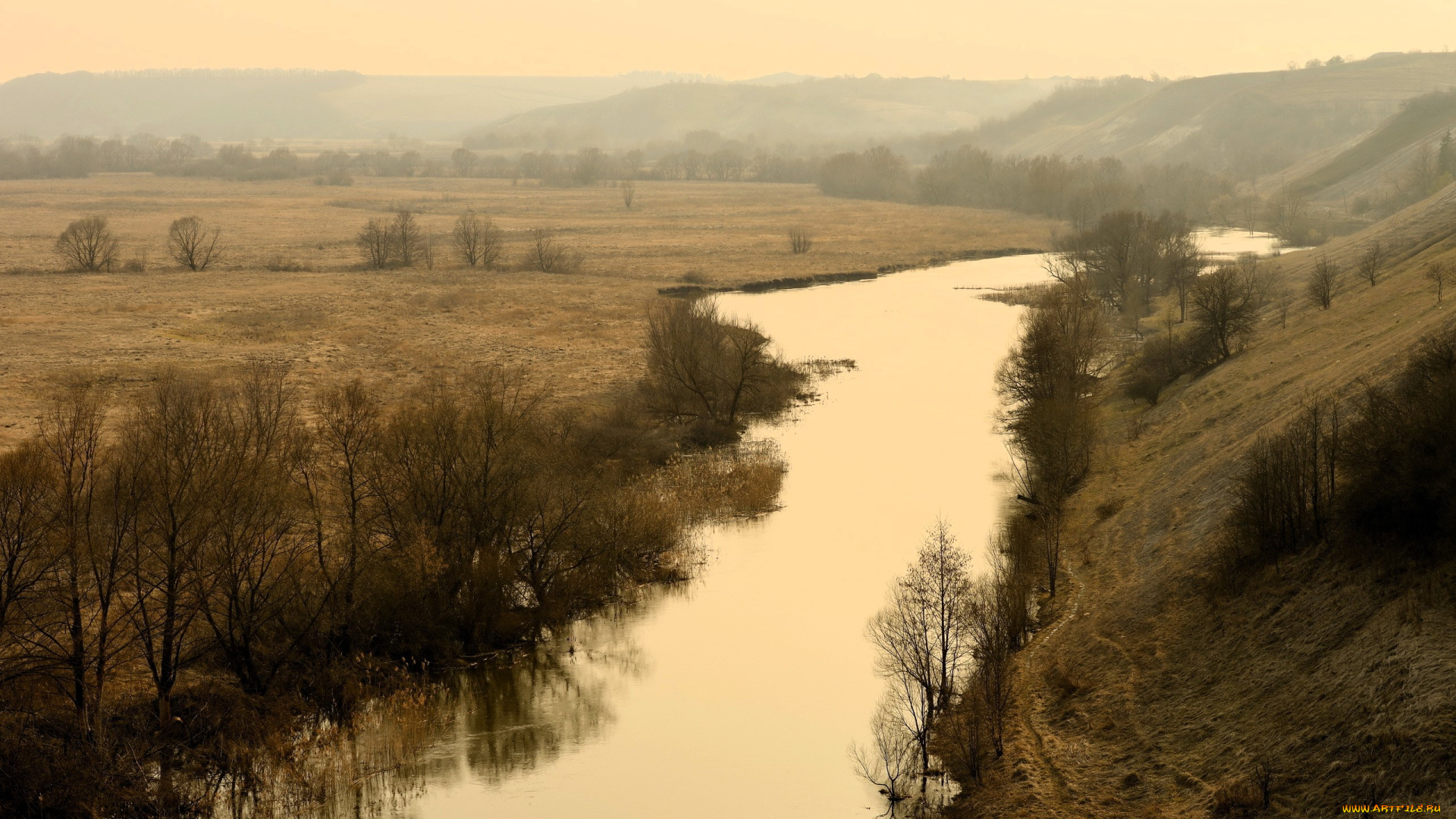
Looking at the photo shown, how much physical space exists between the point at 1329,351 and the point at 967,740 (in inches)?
910

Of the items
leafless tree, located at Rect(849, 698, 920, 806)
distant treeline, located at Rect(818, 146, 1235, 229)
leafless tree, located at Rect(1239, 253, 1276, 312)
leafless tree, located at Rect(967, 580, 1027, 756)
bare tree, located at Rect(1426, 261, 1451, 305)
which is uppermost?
→ distant treeline, located at Rect(818, 146, 1235, 229)

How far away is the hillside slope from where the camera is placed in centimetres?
1530

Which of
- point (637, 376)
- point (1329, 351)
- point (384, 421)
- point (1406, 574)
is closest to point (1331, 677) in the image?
point (1406, 574)

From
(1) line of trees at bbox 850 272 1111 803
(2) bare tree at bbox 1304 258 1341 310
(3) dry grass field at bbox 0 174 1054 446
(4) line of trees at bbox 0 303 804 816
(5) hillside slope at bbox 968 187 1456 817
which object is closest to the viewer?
(5) hillside slope at bbox 968 187 1456 817

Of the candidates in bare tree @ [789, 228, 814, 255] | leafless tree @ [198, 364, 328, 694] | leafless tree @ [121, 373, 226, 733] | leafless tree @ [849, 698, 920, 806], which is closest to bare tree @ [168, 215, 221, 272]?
bare tree @ [789, 228, 814, 255]

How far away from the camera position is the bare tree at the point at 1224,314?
42125mm

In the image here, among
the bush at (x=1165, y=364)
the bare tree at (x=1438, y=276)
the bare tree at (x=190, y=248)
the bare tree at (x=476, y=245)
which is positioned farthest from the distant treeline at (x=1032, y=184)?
the bare tree at (x=190, y=248)

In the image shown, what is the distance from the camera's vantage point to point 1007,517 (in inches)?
1282

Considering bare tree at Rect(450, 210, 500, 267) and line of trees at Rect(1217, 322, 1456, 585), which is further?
bare tree at Rect(450, 210, 500, 267)

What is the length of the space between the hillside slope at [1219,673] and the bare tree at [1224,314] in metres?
11.6

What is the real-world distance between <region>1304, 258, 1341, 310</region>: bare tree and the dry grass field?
98.1ft

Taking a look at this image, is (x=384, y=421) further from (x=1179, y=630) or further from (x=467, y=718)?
(x=1179, y=630)

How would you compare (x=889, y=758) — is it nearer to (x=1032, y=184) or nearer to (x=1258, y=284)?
(x=1258, y=284)

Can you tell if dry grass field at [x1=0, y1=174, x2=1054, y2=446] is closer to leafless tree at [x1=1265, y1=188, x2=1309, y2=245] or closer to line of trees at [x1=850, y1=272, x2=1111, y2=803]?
line of trees at [x1=850, y1=272, x2=1111, y2=803]
